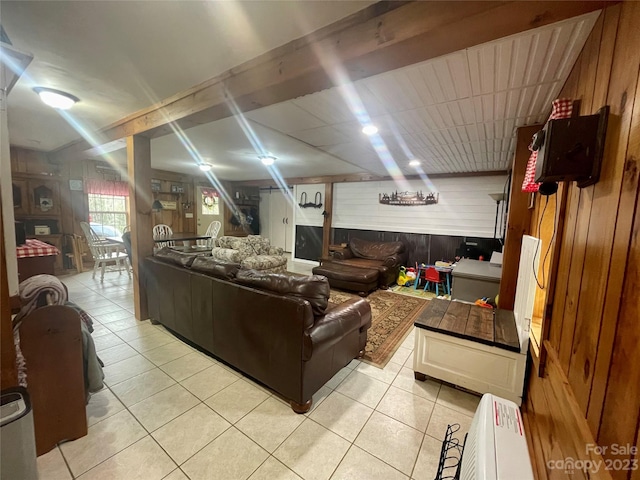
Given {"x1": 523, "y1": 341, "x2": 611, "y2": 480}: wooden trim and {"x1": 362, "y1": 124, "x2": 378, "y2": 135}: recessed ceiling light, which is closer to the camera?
{"x1": 523, "y1": 341, "x2": 611, "y2": 480}: wooden trim

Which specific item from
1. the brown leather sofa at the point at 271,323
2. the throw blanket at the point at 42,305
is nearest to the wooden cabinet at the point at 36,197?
the brown leather sofa at the point at 271,323

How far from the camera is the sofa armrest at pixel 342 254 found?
560 cm

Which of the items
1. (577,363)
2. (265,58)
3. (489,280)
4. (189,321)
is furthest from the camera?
(489,280)

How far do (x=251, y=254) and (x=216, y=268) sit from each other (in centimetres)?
268

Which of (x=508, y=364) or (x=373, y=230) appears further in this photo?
(x=373, y=230)

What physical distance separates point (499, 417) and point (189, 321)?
99.9 inches

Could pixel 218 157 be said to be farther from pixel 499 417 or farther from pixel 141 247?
pixel 499 417

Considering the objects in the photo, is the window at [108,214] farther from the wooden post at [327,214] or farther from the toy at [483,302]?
the toy at [483,302]

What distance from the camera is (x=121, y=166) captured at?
233 inches

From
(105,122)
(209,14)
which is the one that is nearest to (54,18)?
(209,14)

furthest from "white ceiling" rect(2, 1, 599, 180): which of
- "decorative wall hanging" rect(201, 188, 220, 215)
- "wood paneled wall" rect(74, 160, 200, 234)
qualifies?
"decorative wall hanging" rect(201, 188, 220, 215)

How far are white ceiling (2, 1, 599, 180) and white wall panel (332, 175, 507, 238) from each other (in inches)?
54.9

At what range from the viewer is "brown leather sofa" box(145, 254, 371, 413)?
69.7 inches

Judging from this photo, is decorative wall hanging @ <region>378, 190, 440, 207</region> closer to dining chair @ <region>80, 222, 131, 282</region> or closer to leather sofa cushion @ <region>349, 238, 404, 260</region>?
leather sofa cushion @ <region>349, 238, 404, 260</region>
